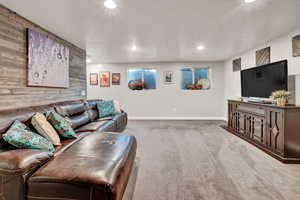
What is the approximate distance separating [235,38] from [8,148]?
4296 millimetres

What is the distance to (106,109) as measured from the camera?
412cm

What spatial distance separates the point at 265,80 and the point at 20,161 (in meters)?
4.12

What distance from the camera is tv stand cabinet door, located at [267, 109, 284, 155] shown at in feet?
8.50

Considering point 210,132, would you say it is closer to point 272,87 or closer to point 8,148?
point 272,87

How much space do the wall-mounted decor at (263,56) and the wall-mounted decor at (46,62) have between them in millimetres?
4850

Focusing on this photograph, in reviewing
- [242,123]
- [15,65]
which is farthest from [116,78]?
[242,123]

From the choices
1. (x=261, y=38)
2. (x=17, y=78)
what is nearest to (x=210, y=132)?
(x=261, y=38)

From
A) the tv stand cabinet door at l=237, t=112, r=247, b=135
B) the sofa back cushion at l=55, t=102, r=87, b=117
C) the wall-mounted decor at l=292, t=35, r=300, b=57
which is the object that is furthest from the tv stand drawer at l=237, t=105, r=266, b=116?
the sofa back cushion at l=55, t=102, r=87, b=117

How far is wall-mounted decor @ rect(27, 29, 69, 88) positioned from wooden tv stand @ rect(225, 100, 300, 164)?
4.20m

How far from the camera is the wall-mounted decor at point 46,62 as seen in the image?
276 centimetres

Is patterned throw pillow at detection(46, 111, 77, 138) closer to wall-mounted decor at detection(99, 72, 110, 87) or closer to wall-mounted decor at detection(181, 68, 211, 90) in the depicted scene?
wall-mounted decor at detection(99, 72, 110, 87)

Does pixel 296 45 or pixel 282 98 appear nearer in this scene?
pixel 282 98

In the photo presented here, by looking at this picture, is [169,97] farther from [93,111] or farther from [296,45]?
[296,45]

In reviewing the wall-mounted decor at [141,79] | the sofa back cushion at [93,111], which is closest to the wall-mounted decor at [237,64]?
the wall-mounted decor at [141,79]
